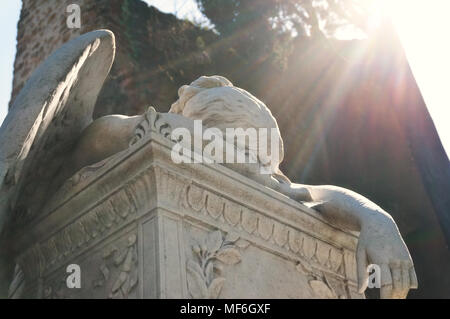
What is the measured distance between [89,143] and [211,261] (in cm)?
68

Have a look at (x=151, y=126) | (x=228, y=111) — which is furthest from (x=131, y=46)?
(x=151, y=126)

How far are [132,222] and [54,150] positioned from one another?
0.51 metres

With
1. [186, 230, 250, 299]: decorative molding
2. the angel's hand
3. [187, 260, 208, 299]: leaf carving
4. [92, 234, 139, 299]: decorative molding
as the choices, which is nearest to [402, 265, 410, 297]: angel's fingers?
the angel's hand

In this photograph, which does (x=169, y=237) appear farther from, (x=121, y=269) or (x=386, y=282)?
(x=386, y=282)

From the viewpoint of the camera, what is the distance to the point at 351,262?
2.22 m

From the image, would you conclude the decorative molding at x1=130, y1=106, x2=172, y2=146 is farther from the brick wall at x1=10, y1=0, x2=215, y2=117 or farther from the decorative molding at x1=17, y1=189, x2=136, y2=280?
the brick wall at x1=10, y1=0, x2=215, y2=117

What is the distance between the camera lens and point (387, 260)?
1846mm

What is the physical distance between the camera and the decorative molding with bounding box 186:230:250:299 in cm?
170

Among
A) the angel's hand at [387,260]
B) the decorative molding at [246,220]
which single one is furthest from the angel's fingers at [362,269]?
the decorative molding at [246,220]

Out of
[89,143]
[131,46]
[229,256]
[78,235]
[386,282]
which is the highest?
[131,46]

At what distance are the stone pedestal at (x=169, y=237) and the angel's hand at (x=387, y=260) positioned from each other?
212mm

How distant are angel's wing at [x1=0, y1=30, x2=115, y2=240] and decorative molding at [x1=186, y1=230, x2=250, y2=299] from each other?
1.83ft

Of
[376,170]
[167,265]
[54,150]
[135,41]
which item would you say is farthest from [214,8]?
[167,265]
